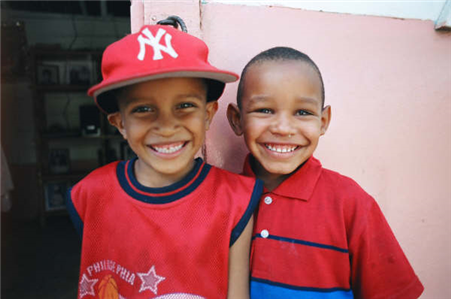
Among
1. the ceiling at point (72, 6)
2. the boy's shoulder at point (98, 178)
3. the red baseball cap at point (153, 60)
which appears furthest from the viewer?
the ceiling at point (72, 6)

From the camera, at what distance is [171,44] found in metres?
0.93

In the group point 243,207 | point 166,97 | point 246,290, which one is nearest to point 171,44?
point 166,97

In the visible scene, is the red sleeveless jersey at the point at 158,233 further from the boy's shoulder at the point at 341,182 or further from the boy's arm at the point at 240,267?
the boy's shoulder at the point at 341,182

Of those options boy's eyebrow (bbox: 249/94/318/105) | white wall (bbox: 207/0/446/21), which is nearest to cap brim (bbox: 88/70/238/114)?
boy's eyebrow (bbox: 249/94/318/105)

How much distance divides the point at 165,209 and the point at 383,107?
1.14m

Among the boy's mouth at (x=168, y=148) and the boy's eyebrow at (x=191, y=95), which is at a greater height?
the boy's eyebrow at (x=191, y=95)

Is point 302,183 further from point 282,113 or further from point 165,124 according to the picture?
point 165,124

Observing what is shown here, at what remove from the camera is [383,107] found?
4.99ft

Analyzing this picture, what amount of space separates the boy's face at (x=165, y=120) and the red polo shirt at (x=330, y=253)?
37 centimetres

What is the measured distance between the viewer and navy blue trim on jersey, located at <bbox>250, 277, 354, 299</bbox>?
1029 millimetres

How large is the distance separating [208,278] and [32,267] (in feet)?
10.0

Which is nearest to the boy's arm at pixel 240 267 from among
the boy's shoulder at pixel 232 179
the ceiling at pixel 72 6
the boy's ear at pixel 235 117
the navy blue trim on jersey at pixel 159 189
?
the boy's shoulder at pixel 232 179

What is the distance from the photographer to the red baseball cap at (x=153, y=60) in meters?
0.86

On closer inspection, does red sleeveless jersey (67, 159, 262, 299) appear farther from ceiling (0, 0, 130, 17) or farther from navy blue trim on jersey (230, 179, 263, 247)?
ceiling (0, 0, 130, 17)
